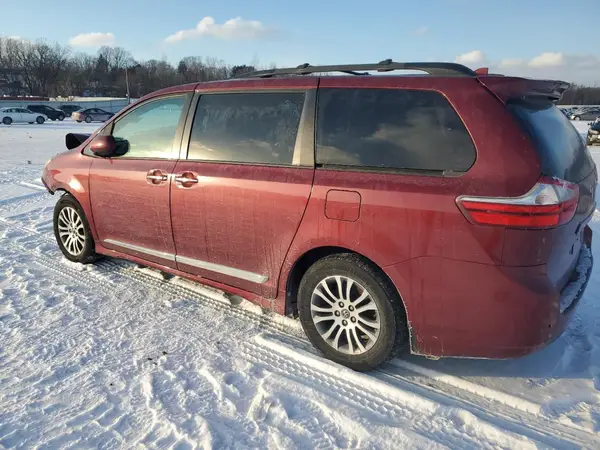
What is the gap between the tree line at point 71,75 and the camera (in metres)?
90.6

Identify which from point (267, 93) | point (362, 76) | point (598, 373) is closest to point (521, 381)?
point (598, 373)

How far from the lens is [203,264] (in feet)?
11.8

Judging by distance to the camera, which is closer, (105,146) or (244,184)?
(244,184)

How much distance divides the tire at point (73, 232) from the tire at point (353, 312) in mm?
2644

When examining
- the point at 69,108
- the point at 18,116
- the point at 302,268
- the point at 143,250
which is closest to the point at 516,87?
the point at 302,268

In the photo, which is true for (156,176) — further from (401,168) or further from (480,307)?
(480,307)

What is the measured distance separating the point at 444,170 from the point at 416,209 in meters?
0.26

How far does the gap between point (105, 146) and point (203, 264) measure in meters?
1.50

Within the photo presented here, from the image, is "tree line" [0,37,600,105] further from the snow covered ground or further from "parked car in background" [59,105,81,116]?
the snow covered ground

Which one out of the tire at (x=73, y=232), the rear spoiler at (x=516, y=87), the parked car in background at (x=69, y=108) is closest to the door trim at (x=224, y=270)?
the tire at (x=73, y=232)

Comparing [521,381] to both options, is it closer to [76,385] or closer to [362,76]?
[362,76]

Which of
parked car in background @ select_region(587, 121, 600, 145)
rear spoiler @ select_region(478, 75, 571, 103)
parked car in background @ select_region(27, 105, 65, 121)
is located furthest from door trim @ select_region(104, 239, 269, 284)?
parked car in background @ select_region(27, 105, 65, 121)

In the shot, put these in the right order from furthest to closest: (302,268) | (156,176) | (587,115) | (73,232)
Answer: (587,115), (73,232), (156,176), (302,268)

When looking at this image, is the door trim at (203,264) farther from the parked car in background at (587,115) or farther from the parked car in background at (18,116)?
the parked car in background at (587,115)
